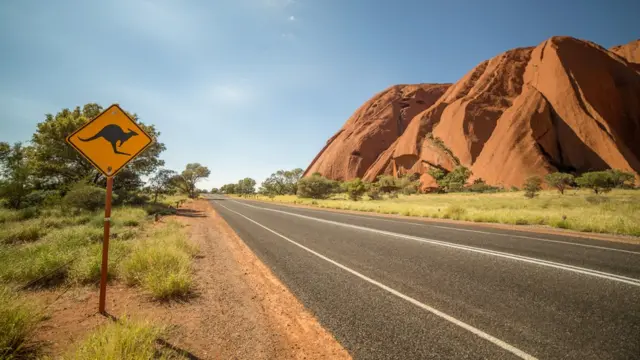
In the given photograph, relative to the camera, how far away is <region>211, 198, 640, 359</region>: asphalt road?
253 cm

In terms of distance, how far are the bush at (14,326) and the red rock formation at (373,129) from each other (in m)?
76.1

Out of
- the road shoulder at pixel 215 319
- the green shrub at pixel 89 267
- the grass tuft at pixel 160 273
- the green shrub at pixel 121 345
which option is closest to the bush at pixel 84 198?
the green shrub at pixel 89 267

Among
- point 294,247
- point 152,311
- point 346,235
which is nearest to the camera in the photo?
point 152,311

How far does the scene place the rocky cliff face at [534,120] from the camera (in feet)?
162

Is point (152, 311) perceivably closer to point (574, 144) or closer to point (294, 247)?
point (294, 247)

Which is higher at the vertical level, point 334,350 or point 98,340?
point 98,340

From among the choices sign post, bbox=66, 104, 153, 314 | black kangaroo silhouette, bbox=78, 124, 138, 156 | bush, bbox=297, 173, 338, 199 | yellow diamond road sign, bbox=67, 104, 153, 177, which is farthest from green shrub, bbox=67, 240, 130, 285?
bush, bbox=297, 173, 338, 199

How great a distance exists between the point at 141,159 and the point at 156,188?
31.7 ft

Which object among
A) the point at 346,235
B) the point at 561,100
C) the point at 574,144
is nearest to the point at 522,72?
the point at 561,100

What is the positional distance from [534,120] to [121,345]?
72.4m

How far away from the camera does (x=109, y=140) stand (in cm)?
342

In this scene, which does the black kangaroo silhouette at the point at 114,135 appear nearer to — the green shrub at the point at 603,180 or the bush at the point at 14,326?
the bush at the point at 14,326

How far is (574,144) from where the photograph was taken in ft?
168

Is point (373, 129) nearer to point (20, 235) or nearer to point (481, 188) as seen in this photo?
point (481, 188)
